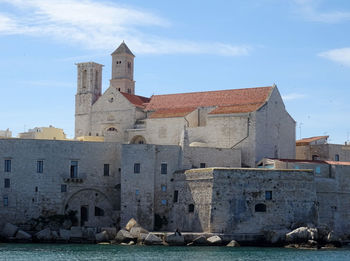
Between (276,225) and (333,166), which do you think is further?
(333,166)

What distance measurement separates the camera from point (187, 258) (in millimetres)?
39156

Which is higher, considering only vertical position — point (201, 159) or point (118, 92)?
point (118, 92)

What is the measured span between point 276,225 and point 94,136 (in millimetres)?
20118

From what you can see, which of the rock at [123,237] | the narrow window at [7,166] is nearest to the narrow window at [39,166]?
the narrow window at [7,166]

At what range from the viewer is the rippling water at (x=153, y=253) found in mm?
39375

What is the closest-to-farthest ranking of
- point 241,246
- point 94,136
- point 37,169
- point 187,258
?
point 187,258 → point 241,246 → point 37,169 → point 94,136

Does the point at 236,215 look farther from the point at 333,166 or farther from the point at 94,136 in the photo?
the point at 94,136

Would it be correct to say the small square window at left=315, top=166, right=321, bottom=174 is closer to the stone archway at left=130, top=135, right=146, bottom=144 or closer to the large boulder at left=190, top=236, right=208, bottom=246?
the large boulder at left=190, top=236, right=208, bottom=246

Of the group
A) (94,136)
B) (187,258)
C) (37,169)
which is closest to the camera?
(187,258)

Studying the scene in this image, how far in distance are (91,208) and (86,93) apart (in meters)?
14.5

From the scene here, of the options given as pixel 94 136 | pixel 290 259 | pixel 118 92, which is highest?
pixel 118 92

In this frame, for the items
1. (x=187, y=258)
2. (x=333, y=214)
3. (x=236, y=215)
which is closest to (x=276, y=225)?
(x=236, y=215)

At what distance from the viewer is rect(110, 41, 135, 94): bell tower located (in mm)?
64875

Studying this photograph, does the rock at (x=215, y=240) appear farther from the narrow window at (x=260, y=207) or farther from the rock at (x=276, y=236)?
the narrow window at (x=260, y=207)
